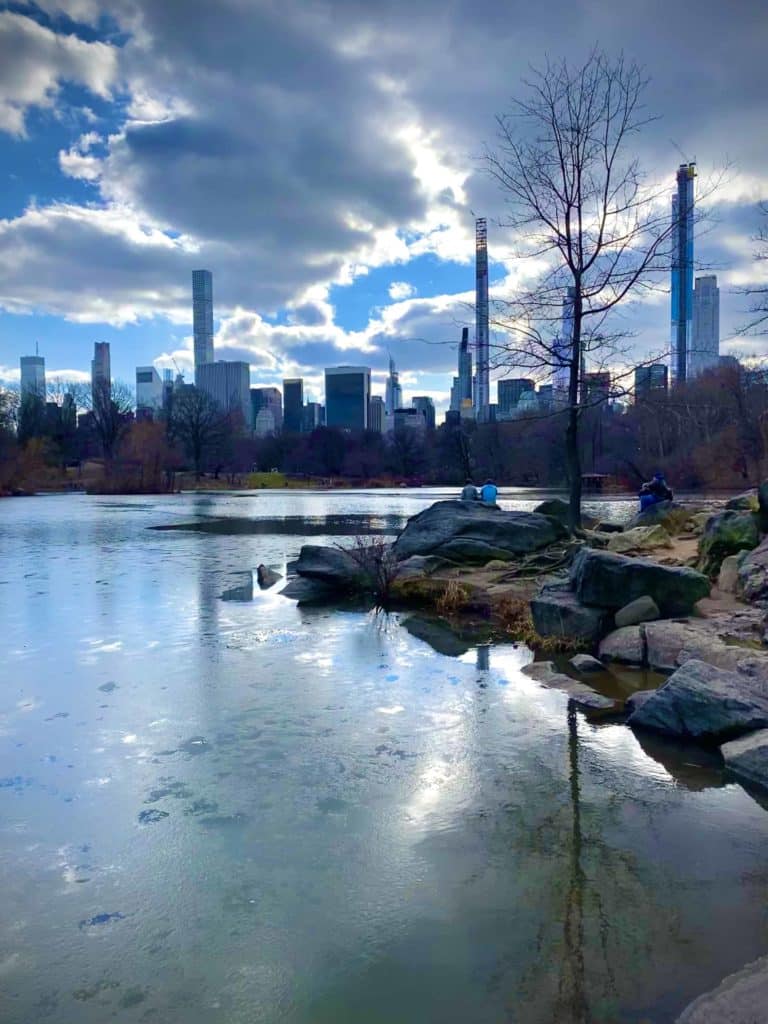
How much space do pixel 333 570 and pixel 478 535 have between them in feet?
9.25

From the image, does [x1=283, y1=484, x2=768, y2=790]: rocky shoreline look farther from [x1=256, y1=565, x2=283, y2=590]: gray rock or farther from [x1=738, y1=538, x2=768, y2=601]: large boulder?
[x1=256, y1=565, x2=283, y2=590]: gray rock

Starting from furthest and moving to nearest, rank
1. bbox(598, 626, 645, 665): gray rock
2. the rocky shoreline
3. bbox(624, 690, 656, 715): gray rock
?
1. bbox(598, 626, 645, 665): gray rock
2. bbox(624, 690, 656, 715): gray rock
3. the rocky shoreline

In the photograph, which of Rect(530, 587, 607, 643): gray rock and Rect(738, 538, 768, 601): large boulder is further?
Rect(530, 587, 607, 643): gray rock

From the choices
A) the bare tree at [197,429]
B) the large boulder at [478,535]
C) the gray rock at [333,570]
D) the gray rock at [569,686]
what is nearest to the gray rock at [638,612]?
the gray rock at [569,686]

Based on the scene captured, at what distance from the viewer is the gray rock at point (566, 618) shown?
8.82 metres

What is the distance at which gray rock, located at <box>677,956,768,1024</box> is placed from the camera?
2791 mm

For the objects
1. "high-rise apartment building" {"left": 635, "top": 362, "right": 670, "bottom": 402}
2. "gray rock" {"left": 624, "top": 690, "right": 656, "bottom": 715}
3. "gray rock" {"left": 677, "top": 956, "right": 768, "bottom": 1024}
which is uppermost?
"high-rise apartment building" {"left": 635, "top": 362, "right": 670, "bottom": 402}

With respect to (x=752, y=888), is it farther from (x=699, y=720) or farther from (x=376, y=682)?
(x=376, y=682)

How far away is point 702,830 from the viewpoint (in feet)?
14.7

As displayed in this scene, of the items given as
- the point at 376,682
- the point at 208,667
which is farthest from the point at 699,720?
the point at 208,667

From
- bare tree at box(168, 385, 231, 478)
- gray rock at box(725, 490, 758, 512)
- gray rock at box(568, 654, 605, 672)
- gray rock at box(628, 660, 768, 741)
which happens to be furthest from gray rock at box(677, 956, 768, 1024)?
bare tree at box(168, 385, 231, 478)

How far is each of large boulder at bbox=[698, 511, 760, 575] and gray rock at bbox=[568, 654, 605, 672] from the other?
294 centimetres

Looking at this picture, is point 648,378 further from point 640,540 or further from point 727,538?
point 727,538

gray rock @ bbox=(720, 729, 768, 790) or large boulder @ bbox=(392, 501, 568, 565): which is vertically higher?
large boulder @ bbox=(392, 501, 568, 565)
